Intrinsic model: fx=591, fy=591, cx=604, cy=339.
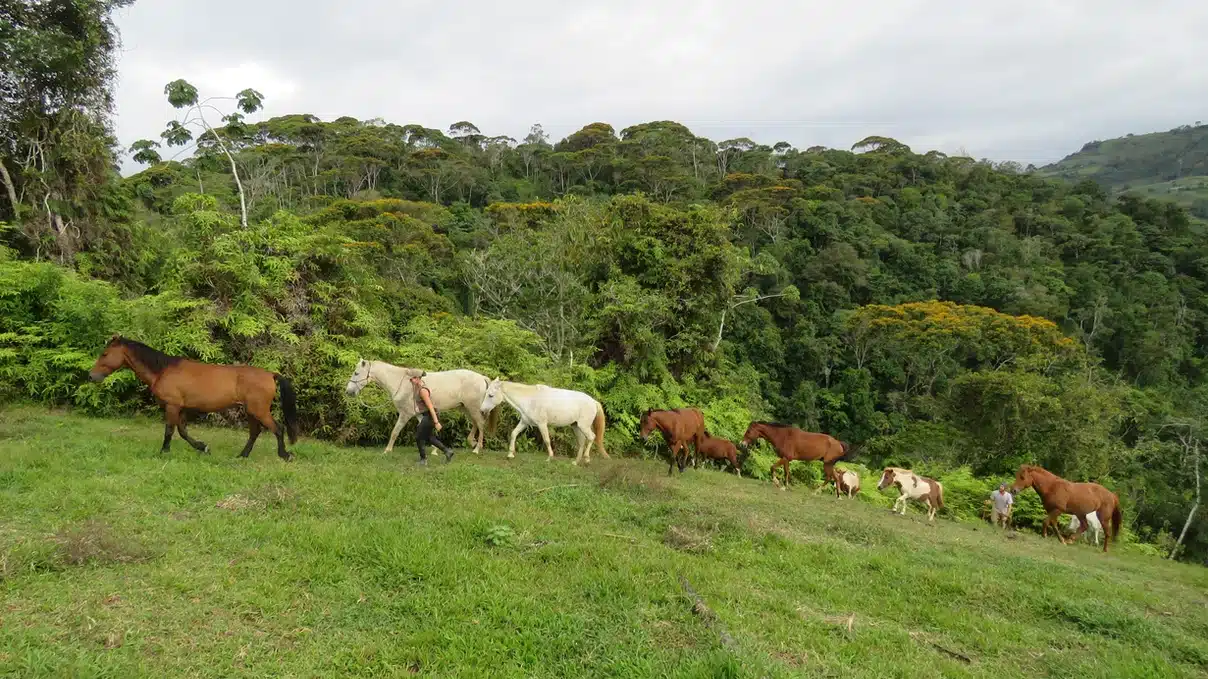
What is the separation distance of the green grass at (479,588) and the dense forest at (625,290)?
420 centimetres

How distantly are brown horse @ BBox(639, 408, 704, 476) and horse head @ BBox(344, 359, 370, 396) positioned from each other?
5.27 m

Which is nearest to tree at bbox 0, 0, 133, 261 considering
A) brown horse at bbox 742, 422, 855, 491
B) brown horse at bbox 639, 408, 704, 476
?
brown horse at bbox 639, 408, 704, 476

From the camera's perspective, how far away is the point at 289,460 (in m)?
8.54

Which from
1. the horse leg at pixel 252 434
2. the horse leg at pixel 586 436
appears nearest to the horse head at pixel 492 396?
the horse leg at pixel 586 436

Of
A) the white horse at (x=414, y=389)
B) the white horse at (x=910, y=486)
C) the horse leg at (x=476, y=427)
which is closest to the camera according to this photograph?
the white horse at (x=414, y=389)

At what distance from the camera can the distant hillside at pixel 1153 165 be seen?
122 m

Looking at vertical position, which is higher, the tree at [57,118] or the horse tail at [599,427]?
the tree at [57,118]

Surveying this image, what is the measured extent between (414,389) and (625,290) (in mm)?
8023

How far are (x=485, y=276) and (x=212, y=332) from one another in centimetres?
1400

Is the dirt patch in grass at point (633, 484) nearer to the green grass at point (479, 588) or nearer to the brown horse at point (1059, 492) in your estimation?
the green grass at point (479, 588)

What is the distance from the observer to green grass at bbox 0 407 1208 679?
12.9 ft

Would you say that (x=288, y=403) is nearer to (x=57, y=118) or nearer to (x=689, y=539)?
(x=689, y=539)

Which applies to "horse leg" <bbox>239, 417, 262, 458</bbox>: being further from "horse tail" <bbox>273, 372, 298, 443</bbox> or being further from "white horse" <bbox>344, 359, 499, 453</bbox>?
"white horse" <bbox>344, 359, 499, 453</bbox>

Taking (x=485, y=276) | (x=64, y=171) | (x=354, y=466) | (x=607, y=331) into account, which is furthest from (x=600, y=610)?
(x=485, y=276)
